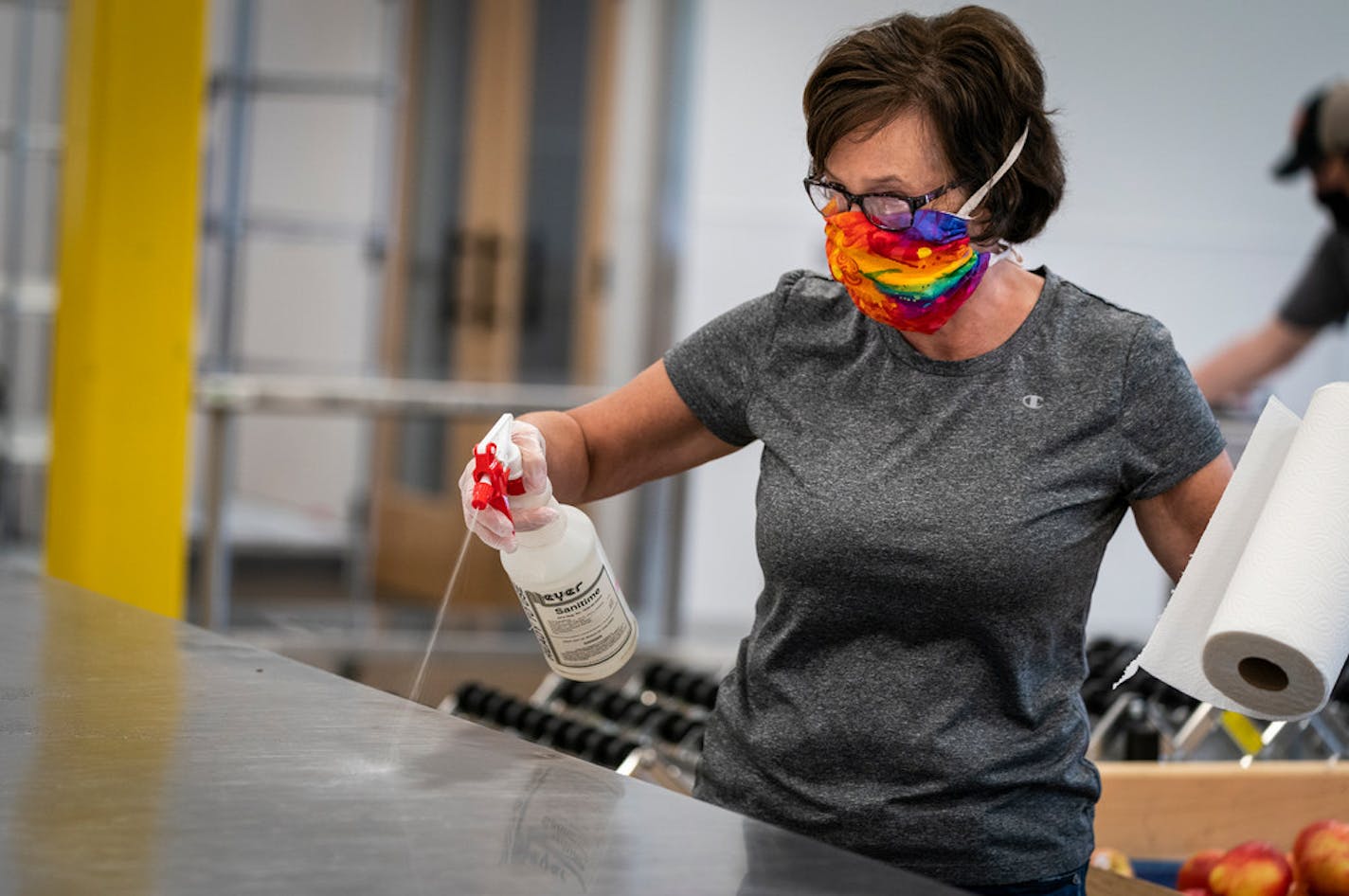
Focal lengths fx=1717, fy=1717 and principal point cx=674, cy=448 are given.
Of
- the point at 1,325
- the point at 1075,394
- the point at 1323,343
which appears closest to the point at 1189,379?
the point at 1075,394

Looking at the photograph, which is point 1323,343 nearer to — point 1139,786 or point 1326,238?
point 1326,238

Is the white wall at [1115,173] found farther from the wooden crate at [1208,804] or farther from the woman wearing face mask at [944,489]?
the woman wearing face mask at [944,489]

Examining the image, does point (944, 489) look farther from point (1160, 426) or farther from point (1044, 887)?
point (1044, 887)

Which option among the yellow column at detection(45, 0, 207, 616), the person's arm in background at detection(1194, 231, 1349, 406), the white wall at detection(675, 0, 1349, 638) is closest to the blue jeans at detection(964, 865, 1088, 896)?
the person's arm in background at detection(1194, 231, 1349, 406)

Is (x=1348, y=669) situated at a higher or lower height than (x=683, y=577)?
higher

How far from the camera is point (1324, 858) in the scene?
207cm

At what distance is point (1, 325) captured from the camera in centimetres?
637

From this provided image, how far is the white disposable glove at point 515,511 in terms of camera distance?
1.51m

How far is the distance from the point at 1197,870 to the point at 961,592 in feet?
3.09

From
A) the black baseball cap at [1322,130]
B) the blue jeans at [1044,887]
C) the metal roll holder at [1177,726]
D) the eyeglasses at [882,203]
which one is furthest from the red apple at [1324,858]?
the black baseball cap at [1322,130]

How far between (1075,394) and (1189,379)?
105 millimetres

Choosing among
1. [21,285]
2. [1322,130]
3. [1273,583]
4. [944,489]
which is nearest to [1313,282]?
[1322,130]

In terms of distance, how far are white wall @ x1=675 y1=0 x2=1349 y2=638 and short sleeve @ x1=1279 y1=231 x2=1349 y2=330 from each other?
1642mm

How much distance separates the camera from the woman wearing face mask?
1.48 m
